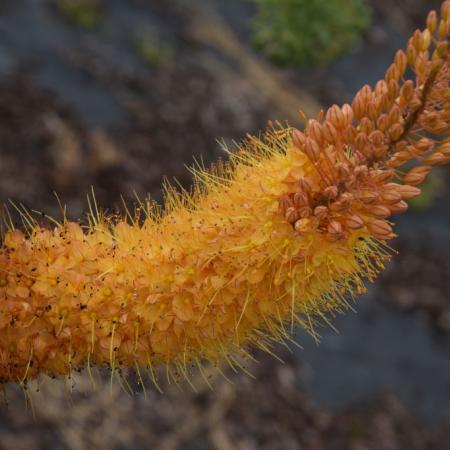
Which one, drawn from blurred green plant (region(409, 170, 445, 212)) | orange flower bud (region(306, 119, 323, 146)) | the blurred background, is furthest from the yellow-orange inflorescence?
blurred green plant (region(409, 170, 445, 212))

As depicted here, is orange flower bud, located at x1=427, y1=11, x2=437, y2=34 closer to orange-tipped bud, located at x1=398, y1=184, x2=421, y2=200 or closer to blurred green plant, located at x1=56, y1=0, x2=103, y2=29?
orange-tipped bud, located at x1=398, y1=184, x2=421, y2=200

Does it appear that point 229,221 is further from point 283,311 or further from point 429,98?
point 429,98

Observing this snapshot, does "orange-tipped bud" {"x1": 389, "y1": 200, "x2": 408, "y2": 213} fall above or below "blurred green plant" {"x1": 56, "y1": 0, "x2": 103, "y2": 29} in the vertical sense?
below

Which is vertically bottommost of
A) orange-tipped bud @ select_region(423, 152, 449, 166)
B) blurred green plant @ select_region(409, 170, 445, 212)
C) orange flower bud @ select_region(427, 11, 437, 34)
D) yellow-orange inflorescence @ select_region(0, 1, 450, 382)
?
blurred green plant @ select_region(409, 170, 445, 212)

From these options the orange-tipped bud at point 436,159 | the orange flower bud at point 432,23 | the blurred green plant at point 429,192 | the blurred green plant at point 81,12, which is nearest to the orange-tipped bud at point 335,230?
the orange-tipped bud at point 436,159

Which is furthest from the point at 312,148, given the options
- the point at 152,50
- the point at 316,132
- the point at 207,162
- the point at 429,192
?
the point at 429,192

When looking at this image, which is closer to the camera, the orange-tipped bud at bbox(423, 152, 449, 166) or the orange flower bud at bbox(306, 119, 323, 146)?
the orange-tipped bud at bbox(423, 152, 449, 166)
